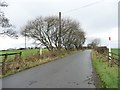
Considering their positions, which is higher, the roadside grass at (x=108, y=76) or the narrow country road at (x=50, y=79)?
the roadside grass at (x=108, y=76)

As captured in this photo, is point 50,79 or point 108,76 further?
point 108,76

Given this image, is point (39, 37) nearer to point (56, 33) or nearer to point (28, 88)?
point (56, 33)

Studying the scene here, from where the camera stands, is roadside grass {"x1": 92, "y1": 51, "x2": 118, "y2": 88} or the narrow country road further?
the narrow country road

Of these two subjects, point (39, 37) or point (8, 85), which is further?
point (39, 37)

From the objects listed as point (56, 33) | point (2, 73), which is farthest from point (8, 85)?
point (56, 33)

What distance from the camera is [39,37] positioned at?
188 ft

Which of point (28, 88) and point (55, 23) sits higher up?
point (55, 23)

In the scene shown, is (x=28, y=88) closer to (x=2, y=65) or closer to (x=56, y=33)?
(x=2, y=65)

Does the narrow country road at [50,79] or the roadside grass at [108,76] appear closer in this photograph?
the roadside grass at [108,76]

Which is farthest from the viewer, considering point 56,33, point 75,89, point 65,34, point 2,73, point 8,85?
point 65,34

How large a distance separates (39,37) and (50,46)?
2.89m

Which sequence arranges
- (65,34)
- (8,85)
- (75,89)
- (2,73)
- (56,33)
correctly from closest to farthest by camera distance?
(75,89), (8,85), (2,73), (56,33), (65,34)

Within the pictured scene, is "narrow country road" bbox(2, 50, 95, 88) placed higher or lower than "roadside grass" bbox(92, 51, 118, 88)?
lower

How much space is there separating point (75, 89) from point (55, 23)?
4757cm
